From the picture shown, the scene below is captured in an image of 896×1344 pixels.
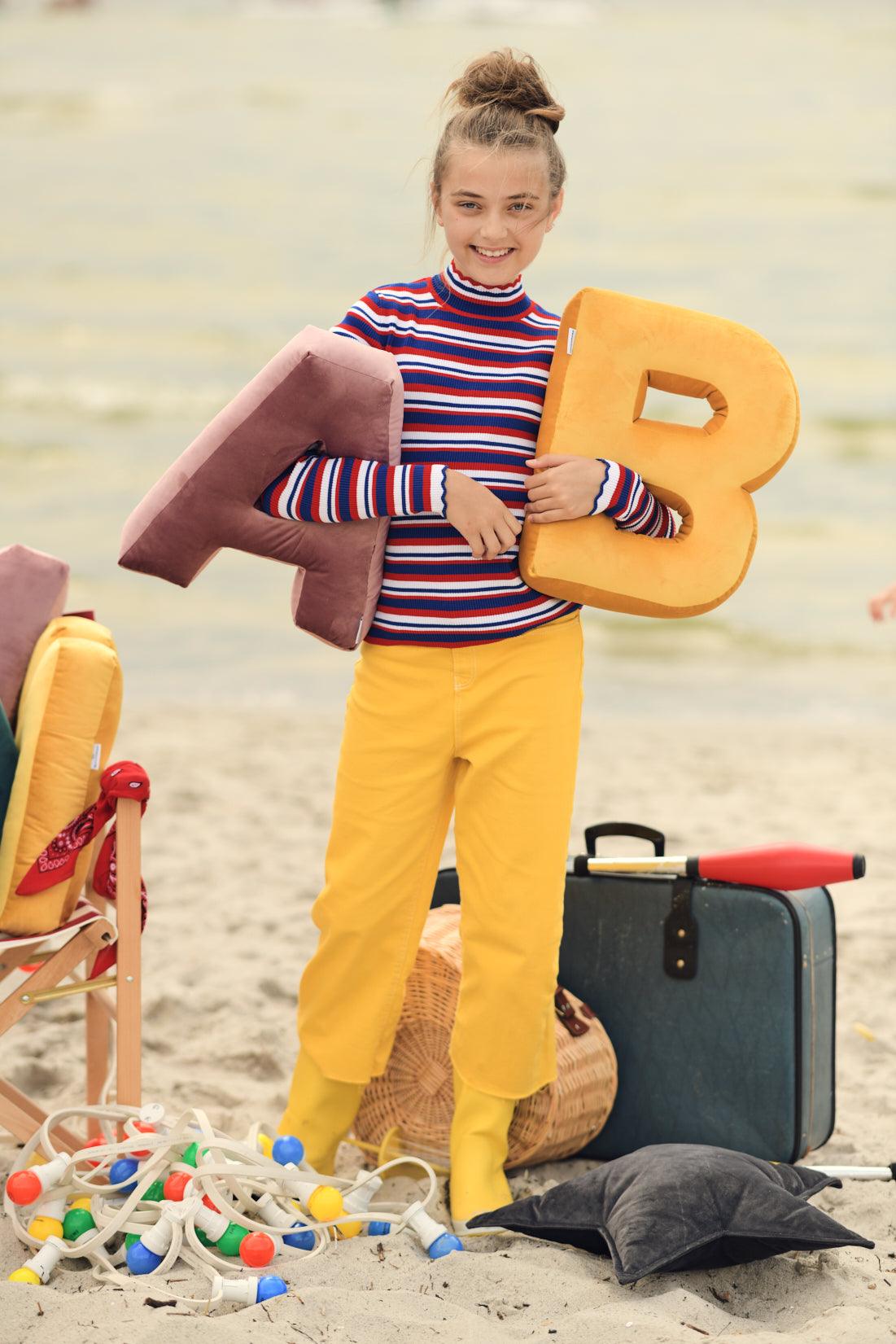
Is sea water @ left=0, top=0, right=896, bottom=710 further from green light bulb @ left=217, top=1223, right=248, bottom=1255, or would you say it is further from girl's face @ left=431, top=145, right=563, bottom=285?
green light bulb @ left=217, top=1223, right=248, bottom=1255

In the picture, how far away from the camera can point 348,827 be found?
2.37 m

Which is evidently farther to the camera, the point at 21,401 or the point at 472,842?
the point at 21,401

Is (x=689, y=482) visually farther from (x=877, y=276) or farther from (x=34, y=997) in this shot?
→ (x=877, y=276)

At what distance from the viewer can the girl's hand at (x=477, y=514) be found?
219 centimetres

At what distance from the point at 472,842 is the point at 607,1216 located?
→ 0.62 metres

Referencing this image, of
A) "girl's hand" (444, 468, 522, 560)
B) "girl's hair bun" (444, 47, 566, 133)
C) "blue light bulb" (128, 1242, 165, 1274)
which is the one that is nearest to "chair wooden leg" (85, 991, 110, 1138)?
"blue light bulb" (128, 1242, 165, 1274)

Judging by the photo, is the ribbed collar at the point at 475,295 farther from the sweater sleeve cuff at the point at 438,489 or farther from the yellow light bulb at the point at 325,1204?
the yellow light bulb at the point at 325,1204

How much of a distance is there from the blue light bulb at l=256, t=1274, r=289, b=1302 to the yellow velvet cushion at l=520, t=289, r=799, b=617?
111 centimetres

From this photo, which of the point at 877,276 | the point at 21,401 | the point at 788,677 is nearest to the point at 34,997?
the point at 788,677

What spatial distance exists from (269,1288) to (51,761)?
85cm

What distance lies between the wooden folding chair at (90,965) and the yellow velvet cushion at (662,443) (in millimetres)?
793

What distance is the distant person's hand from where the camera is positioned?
9.05 feet

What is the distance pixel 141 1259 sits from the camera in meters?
2.06

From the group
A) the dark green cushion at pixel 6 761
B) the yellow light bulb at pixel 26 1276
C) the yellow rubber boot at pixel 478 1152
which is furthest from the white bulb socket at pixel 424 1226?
the dark green cushion at pixel 6 761
